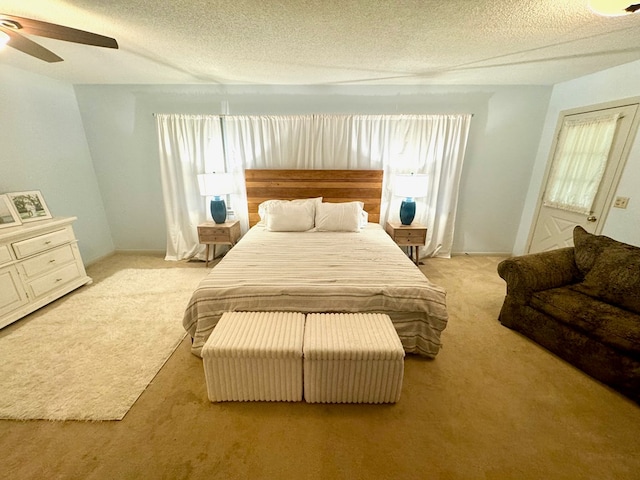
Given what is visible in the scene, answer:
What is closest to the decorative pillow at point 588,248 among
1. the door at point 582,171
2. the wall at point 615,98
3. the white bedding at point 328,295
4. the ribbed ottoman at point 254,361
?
the wall at point 615,98

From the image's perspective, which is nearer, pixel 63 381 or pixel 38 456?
pixel 38 456

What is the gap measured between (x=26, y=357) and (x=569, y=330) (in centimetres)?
407

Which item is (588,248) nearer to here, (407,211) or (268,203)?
(407,211)

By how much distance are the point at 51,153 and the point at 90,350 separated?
2.58 m

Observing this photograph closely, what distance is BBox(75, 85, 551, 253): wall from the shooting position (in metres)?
3.21

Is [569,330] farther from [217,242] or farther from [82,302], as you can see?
[82,302]

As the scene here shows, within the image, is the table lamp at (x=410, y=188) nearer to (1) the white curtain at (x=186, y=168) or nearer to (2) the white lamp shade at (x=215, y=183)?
(2) the white lamp shade at (x=215, y=183)

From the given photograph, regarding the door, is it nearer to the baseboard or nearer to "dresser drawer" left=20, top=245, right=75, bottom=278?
the baseboard

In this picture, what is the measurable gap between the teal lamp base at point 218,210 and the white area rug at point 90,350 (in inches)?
37.5

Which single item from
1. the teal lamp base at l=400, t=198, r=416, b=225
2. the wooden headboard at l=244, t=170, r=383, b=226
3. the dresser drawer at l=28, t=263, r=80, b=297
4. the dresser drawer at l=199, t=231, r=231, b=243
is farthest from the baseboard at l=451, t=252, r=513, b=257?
the dresser drawer at l=28, t=263, r=80, b=297

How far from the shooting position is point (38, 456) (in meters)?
1.27

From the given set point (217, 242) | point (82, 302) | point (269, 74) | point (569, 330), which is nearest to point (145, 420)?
point (82, 302)

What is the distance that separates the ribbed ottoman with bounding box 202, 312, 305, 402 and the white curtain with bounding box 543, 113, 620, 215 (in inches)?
133

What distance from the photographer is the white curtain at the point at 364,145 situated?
3275mm
